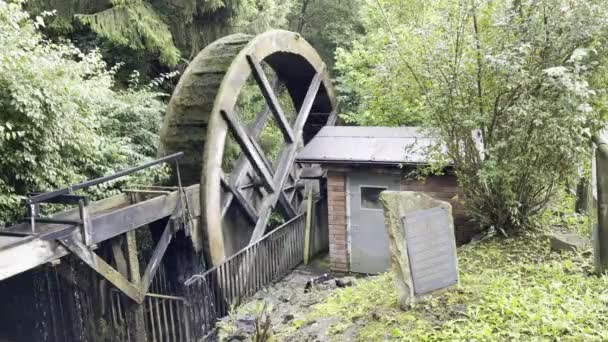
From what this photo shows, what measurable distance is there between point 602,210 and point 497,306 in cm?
152

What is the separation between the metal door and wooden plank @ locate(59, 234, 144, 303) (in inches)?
133

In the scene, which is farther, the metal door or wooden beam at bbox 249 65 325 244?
wooden beam at bbox 249 65 325 244

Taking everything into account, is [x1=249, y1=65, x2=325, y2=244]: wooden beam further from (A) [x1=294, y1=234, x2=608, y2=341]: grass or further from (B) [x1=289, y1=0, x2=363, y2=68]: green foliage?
(B) [x1=289, y1=0, x2=363, y2=68]: green foliage

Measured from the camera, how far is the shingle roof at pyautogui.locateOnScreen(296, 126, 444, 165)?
6.75m

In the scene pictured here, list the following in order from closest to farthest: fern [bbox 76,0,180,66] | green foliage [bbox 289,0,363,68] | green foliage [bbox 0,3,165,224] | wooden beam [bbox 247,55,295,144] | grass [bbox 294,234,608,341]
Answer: grass [bbox 294,234,608,341], green foliage [bbox 0,3,165,224], wooden beam [bbox 247,55,295,144], fern [bbox 76,0,180,66], green foliage [bbox 289,0,363,68]

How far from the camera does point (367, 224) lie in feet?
23.9

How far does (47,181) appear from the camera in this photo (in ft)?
17.9

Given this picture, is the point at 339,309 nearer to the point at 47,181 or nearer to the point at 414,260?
the point at 414,260

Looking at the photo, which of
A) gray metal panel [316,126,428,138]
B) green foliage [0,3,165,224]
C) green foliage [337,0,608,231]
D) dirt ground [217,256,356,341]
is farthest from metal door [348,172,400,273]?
green foliage [0,3,165,224]

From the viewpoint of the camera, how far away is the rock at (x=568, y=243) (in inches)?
205

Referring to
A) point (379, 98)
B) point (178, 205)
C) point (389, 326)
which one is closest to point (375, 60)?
point (379, 98)

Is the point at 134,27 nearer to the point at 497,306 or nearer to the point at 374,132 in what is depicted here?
the point at 374,132

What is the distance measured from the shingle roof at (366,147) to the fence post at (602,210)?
2303 mm

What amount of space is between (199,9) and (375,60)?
152 inches
